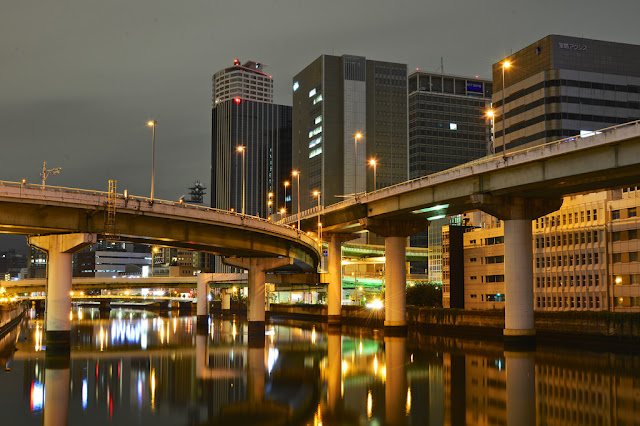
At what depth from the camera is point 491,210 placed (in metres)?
66.5

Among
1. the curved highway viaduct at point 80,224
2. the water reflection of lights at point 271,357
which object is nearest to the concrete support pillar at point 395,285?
the curved highway viaduct at point 80,224

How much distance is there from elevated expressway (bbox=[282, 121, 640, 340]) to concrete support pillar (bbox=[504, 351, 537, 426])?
10039 millimetres

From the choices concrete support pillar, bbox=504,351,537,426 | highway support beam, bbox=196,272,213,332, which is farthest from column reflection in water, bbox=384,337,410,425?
highway support beam, bbox=196,272,213,332

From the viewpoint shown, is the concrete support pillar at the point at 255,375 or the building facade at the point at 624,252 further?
the building facade at the point at 624,252

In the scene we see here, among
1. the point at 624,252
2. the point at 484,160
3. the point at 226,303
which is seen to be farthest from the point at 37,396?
the point at 226,303

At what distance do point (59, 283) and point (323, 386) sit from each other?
26404 millimetres

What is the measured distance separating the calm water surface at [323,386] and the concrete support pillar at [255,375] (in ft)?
0.24

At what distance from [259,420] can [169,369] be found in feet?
72.2

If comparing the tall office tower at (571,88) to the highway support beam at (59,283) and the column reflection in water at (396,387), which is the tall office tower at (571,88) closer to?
the column reflection in water at (396,387)

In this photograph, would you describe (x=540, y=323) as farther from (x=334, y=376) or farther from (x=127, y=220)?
(x=127, y=220)

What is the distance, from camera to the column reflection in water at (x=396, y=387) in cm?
3134

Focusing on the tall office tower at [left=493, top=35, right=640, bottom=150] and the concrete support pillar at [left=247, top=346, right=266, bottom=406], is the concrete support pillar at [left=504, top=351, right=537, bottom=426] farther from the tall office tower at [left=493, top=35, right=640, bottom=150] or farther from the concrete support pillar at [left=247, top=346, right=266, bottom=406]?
the tall office tower at [left=493, top=35, right=640, bottom=150]

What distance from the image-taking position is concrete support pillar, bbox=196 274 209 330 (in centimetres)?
11462

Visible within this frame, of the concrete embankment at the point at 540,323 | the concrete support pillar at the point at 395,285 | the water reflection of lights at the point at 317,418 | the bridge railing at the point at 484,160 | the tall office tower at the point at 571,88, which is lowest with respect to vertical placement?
the water reflection of lights at the point at 317,418
